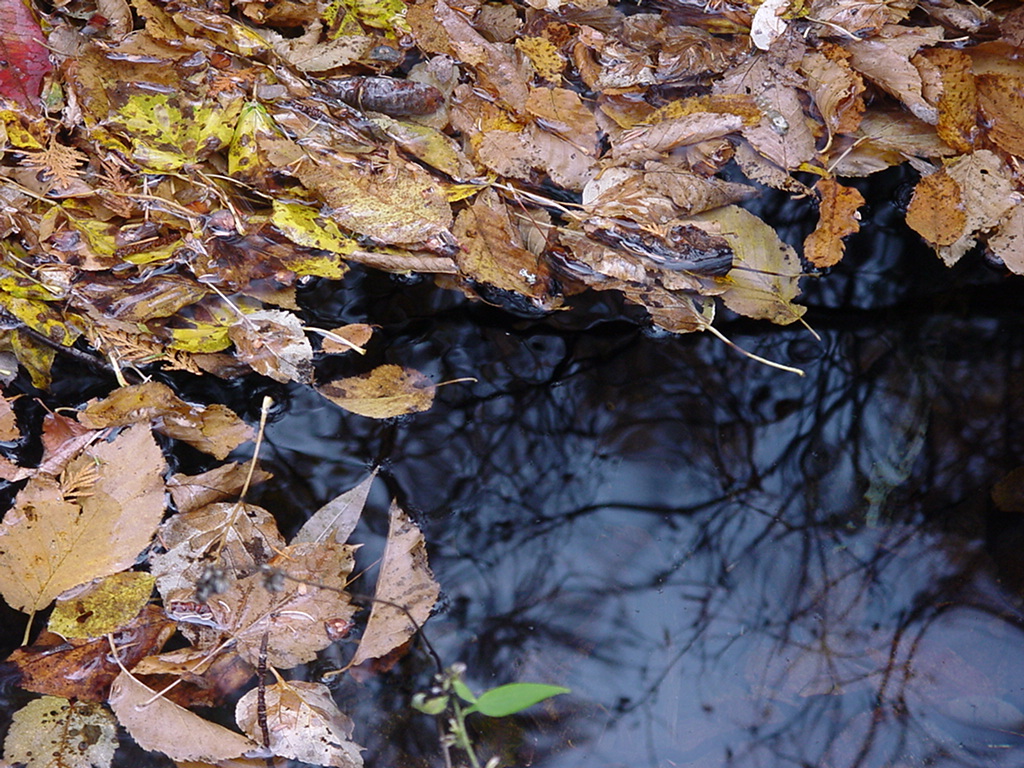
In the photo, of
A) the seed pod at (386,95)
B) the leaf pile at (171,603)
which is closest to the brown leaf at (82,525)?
the leaf pile at (171,603)

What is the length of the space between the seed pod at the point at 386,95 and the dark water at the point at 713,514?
0.42m

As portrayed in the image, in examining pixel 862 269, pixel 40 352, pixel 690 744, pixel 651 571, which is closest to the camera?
pixel 690 744

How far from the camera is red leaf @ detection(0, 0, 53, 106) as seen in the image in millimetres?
1579

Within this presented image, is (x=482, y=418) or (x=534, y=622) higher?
(x=482, y=418)

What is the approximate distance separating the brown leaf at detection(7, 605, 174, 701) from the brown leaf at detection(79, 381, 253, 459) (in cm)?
33

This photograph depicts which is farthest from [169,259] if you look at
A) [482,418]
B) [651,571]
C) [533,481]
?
[651,571]

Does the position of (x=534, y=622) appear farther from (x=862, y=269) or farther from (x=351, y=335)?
(x=862, y=269)

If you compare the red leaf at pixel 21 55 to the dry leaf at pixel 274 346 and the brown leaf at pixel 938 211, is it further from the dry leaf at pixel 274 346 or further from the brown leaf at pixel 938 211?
the brown leaf at pixel 938 211

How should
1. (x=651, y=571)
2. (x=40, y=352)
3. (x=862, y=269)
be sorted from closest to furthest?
1. (x=651, y=571)
2. (x=40, y=352)
3. (x=862, y=269)

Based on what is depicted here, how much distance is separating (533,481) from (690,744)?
0.55 m

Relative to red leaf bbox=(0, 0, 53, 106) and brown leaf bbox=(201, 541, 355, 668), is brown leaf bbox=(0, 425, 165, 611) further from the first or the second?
red leaf bbox=(0, 0, 53, 106)

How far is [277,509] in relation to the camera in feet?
4.83

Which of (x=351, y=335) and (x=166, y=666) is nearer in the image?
(x=166, y=666)

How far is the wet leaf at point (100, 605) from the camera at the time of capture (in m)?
1.34
